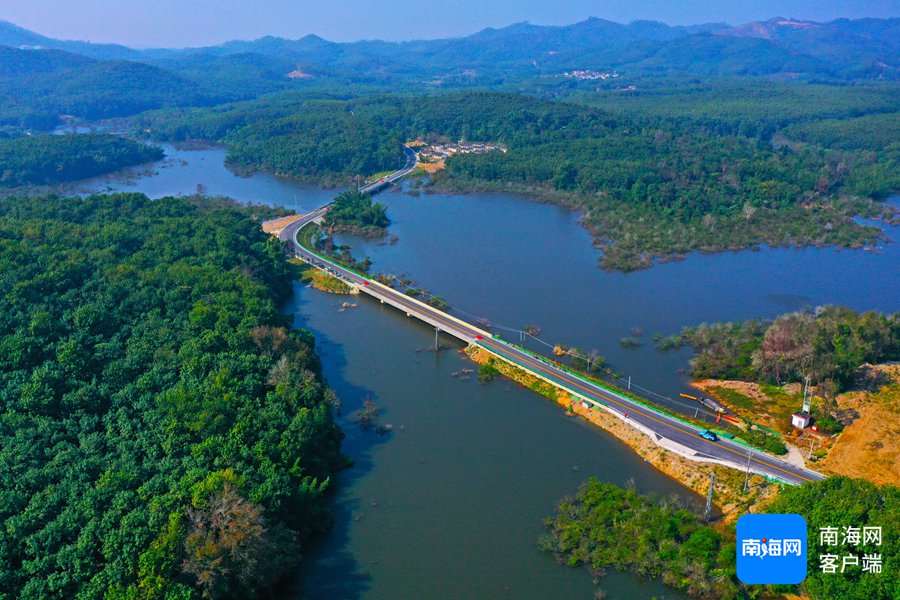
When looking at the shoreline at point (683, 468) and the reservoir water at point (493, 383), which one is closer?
→ the reservoir water at point (493, 383)

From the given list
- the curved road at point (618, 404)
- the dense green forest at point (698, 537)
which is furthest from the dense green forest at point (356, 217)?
the dense green forest at point (698, 537)

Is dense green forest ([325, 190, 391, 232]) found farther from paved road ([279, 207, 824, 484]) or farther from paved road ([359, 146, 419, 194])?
paved road ([279, 207, 824, 484])

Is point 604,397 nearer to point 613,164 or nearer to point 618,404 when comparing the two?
point 618,404

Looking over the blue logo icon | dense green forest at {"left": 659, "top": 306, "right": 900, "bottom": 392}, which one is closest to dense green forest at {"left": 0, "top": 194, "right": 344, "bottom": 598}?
the blue logo icon

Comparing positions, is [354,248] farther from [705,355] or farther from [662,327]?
[705,355]

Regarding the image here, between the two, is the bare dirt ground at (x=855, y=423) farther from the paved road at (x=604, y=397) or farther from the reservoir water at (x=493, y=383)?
the reservoir water at (x=493, y=383)

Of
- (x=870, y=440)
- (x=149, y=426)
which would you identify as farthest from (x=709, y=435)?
(x=149, y=426)

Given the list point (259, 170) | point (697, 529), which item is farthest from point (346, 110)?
point (697, 529)
